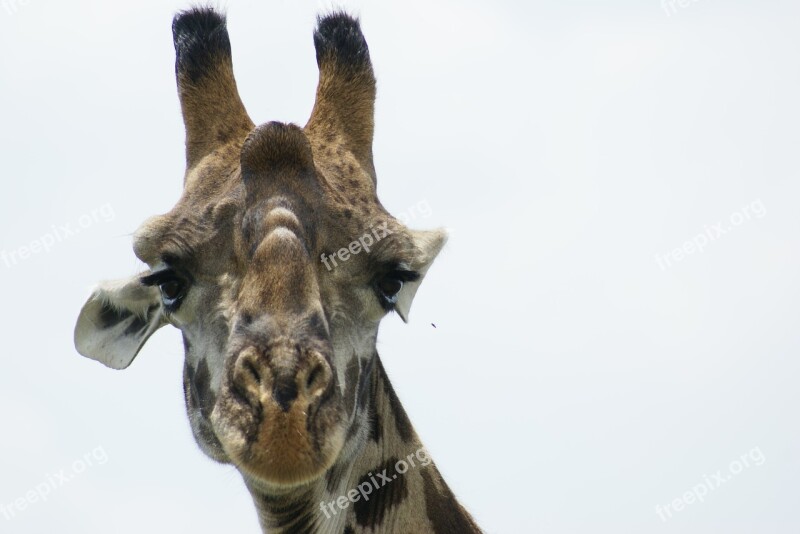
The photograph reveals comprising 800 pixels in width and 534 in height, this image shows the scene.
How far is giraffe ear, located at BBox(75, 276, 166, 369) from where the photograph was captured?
26.9ft

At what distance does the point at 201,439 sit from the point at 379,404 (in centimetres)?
141

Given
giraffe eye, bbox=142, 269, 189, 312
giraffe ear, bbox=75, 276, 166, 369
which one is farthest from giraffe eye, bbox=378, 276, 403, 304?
giraffe ear, bbox=75, 276, 166, 369

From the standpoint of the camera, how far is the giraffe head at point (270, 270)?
227 inches

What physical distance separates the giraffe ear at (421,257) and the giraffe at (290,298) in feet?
0.05

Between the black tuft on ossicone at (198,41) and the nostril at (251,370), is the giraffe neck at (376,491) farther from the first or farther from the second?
the black tuft on ossicone at (198,41)

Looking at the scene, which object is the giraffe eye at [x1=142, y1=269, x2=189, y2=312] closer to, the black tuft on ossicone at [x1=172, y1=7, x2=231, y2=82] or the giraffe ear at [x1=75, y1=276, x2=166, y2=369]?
the giraffe ear at [x1=75, y1=276, x2=166, y2=369]

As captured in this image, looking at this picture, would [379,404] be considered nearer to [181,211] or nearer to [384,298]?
[384,298]

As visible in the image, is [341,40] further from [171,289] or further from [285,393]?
[285,393]

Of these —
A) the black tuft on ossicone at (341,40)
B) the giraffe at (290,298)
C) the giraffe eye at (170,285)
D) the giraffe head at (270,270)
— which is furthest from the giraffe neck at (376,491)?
the black tuft on ossicone at (341,40)

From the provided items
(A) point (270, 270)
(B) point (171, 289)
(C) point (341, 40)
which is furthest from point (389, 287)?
(C) point (341, 40)

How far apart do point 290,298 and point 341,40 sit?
118 inches

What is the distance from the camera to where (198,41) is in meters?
8.38

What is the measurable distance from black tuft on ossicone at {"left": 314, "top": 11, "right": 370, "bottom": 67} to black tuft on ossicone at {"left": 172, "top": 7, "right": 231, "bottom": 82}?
71cm

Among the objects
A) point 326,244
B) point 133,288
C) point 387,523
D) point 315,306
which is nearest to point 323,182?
point 326,244
